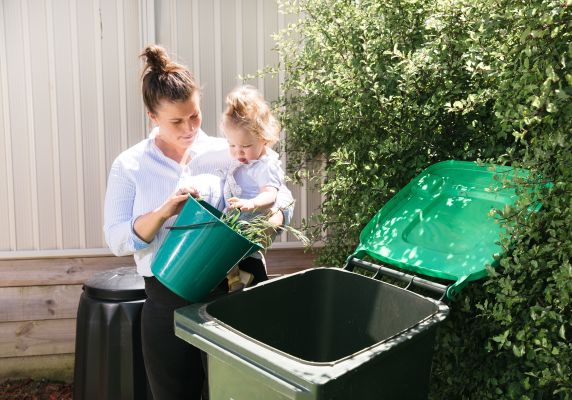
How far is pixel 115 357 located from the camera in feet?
8.54

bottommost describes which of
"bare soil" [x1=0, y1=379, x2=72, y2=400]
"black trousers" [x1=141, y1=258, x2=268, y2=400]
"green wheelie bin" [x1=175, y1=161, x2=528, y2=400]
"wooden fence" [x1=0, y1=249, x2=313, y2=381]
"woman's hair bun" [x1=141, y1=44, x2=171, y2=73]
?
"bare soil" [x1=0, y1=379, x2=72, y2=400]

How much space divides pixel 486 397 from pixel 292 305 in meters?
0.63

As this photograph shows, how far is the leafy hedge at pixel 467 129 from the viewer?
1.51 m

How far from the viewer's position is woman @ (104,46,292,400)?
79.5 inches

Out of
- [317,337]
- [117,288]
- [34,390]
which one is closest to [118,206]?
[117,288]

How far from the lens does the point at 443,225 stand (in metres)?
2.04

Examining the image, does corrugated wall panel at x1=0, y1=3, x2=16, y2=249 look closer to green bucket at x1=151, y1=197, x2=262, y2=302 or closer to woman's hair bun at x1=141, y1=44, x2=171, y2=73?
woman's hair bun at x1=141, y1=44, x2=171, y2=73

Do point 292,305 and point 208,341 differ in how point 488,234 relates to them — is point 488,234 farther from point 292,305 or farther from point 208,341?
point 208,341

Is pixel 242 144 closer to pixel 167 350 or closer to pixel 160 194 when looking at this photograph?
pixel 160 194

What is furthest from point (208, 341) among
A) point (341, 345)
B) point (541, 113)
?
point (541, 113)

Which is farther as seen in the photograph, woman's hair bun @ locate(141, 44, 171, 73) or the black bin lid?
the black bin lid

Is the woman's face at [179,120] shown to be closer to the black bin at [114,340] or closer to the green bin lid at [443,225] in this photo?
the green bin lid at [443,225]

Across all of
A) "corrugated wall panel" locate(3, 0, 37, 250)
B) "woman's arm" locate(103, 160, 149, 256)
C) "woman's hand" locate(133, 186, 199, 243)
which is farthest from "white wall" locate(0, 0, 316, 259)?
"woman's hand" locate(133, 186, 199, 243)

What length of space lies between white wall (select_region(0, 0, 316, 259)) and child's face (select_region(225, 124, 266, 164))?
116 centimetres
